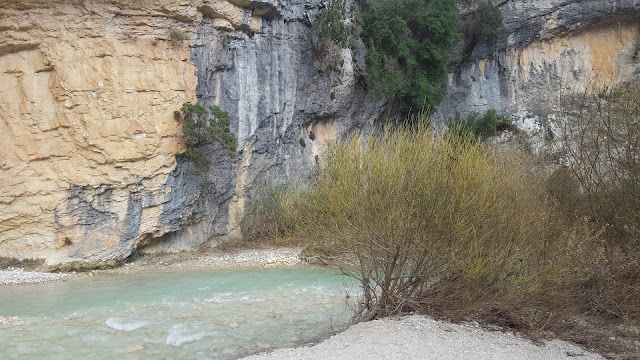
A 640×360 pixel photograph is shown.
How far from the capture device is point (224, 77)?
18.3 m

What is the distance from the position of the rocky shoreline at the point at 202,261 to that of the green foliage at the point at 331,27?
Answer: 8306 mm

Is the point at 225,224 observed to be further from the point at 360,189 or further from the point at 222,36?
the point at 360,189

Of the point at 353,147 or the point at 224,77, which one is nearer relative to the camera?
the point at 353,147

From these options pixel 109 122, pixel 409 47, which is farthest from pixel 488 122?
pixel 109 122

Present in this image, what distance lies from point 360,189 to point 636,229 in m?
3.49

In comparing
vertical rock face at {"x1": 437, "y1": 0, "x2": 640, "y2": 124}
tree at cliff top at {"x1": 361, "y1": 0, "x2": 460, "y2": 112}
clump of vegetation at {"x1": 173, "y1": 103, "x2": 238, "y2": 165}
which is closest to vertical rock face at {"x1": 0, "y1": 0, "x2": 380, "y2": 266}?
clump of vegetation at {"x1": 173, "y1": 103, "x2": 238, "y2": 165}

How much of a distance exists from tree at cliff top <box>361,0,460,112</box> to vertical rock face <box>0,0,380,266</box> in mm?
6316

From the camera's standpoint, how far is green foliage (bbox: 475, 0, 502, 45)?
26.3 m

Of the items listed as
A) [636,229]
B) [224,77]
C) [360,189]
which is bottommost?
[636,229]

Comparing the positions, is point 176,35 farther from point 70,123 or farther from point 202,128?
point 70,123

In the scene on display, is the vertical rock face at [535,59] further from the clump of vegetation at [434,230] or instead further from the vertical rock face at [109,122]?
the clump of vegetation at [434,230]

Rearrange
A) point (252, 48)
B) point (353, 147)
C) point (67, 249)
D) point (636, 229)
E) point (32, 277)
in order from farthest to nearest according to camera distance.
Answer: point (252, 48), point (67, 249), point (32, 277), point (353, 147), point (636, 229)

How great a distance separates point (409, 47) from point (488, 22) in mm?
5310

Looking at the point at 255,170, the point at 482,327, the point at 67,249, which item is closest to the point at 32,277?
the point at 67,249
